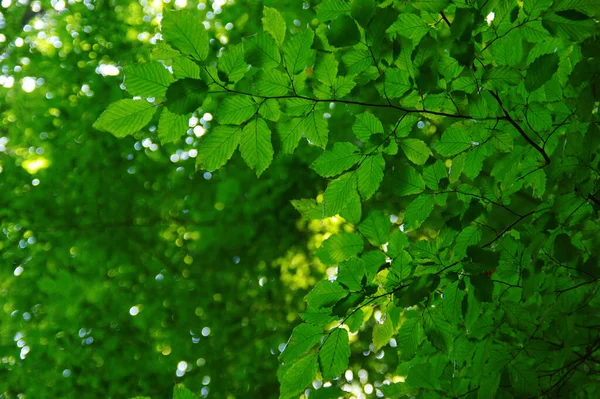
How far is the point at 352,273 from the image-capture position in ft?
3.73

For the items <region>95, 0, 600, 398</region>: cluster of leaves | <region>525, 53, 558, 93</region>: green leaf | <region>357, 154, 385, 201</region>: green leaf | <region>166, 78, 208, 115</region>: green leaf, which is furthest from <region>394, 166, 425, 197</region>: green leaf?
<region>166, 78, 208, 115</region>: green leaf

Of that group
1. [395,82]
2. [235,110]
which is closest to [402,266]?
[395,82]

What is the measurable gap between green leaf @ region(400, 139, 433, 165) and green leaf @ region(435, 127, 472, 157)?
0.05 metres

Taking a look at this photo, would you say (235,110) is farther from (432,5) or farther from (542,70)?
(542,70)

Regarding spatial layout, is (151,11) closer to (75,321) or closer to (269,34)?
(75,321)

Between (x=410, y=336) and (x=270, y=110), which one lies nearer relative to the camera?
(x=270, y=110)

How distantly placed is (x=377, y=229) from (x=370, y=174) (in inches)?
10.8

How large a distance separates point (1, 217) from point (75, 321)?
1.14 m

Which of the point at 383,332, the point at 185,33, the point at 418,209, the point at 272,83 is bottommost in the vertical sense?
the point at 383,332

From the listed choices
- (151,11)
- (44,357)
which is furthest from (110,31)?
(44,357)

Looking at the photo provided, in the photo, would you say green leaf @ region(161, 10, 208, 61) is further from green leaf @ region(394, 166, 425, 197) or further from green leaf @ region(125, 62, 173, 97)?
green leaf @ region(394, 166, 425, 197)

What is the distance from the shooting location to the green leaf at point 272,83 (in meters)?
0.97

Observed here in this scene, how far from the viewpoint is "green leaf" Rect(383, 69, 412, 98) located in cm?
103

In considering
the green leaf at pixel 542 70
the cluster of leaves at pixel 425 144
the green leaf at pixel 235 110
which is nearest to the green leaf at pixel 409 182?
the cluster of leaves at pixel 425 144
